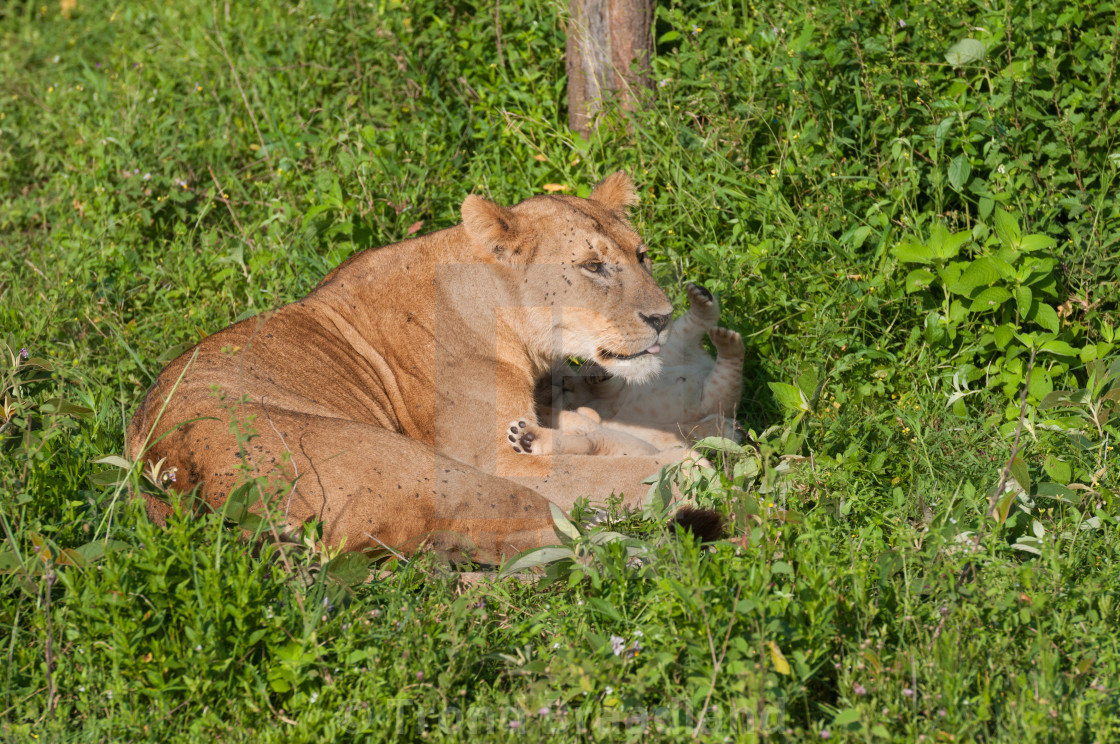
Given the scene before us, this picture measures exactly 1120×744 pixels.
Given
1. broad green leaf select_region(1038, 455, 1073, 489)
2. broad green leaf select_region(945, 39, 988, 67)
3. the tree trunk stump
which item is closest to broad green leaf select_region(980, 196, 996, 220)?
broad green leaf select_region(945, 39, 988, 67)

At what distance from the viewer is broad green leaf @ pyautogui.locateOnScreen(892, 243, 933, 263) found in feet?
14.9

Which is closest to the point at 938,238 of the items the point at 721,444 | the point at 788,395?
the point at 788,395

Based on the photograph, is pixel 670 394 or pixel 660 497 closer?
pixel 660 497

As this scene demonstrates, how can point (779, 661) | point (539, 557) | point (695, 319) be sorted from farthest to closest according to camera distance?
point (695, 319) → point (539, 557) → point (779, 661)

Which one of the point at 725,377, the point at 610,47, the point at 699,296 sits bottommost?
the point at 725,377

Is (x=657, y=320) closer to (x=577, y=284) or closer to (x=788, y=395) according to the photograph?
(x=577, y=284)

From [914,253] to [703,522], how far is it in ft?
6.21

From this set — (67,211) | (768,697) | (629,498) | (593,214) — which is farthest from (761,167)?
(67,211)

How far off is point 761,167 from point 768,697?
3.47 m

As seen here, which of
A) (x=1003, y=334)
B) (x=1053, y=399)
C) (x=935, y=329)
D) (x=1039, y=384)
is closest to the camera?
(x=1053, y=399)

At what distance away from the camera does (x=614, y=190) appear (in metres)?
4.83

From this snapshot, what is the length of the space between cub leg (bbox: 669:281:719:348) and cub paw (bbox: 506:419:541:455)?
1.21 meters

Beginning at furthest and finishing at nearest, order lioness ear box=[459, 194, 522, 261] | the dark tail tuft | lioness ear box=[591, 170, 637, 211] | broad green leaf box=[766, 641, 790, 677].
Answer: lioness ear box=[591, 170, 637, 211] → lioness ear box=[459, 194, 522, 261] → the dark tail tuft → broad green leaf box=[766, 641, 790, 677]

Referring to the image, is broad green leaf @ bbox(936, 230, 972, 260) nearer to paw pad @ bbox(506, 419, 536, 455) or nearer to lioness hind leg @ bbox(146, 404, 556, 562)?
paw pad @ bbox(506, 419, 536, 455)
